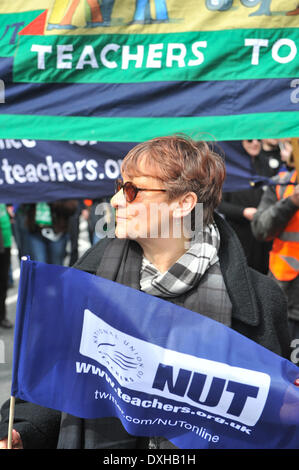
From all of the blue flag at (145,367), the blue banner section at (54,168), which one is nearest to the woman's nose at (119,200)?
the blue flag at (145,367)

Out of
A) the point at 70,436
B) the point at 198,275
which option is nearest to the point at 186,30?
the point at 198,275

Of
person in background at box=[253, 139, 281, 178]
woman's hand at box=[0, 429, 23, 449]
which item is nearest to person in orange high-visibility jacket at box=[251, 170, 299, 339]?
person in background at box=[253, 139, 281, 178]

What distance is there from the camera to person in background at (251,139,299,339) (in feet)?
12.9

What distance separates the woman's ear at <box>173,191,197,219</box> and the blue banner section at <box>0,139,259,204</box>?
1.61 meters

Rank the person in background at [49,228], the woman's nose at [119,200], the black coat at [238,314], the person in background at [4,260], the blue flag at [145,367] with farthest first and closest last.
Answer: the person in background at [49,228] → the person in background at [4,260] → the woman's nose at [119,200] → the black coat at [238,314] → the blue flag at [145,367]

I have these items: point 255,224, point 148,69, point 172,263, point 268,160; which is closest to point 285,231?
point 255,224

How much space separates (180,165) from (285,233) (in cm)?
217

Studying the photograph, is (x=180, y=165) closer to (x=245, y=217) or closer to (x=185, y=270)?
(x=185, y=270)

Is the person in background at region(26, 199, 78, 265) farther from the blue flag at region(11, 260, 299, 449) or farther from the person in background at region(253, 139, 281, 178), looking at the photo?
the blue flag at region(11, 260, 299, 449)

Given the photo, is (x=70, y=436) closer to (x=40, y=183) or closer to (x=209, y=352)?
(x=209, y=352)

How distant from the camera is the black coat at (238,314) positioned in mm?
2006

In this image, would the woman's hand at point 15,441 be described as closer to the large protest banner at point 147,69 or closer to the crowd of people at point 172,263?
the crowd of people at point 172,263

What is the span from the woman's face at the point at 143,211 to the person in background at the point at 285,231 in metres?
1.92

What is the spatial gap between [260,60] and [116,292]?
149 centimetres
